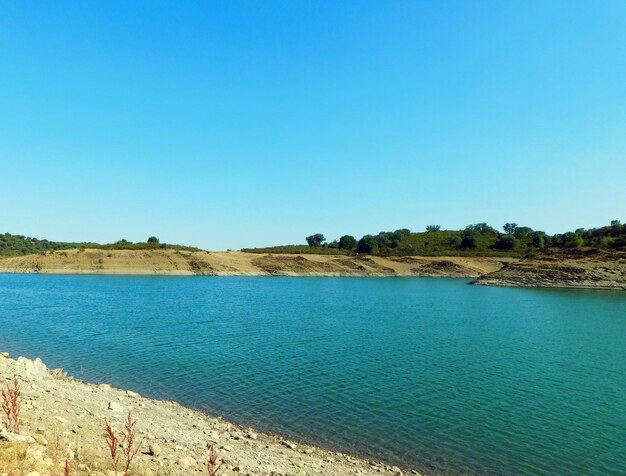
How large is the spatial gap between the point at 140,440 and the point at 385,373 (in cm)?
1464

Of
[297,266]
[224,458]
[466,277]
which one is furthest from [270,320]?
[466,277]

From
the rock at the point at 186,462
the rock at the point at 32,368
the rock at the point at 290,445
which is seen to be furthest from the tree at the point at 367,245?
the rock at the point at 186,462

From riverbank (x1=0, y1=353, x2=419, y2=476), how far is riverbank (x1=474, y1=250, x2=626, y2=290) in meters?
97.4

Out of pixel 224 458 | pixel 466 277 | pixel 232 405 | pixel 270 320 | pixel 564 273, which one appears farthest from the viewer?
pixel 466 277

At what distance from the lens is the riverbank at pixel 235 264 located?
117688mm

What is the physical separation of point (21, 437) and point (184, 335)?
24.2 meters

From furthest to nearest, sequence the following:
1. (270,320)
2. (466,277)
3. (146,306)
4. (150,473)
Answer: (466,277), (146,306), (270,320), (150,473)

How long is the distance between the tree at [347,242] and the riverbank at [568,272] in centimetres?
6411

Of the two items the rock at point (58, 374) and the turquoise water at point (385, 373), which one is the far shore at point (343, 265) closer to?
the turquoise water at point (385, 373)

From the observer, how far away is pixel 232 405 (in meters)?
18.0

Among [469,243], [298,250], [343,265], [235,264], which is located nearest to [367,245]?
[343,265]

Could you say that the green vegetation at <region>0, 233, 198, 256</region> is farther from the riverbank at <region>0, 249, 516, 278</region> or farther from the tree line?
the tree line

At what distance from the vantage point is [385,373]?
2338 centimetres

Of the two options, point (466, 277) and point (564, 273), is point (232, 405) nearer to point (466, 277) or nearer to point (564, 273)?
point (564, 273)
